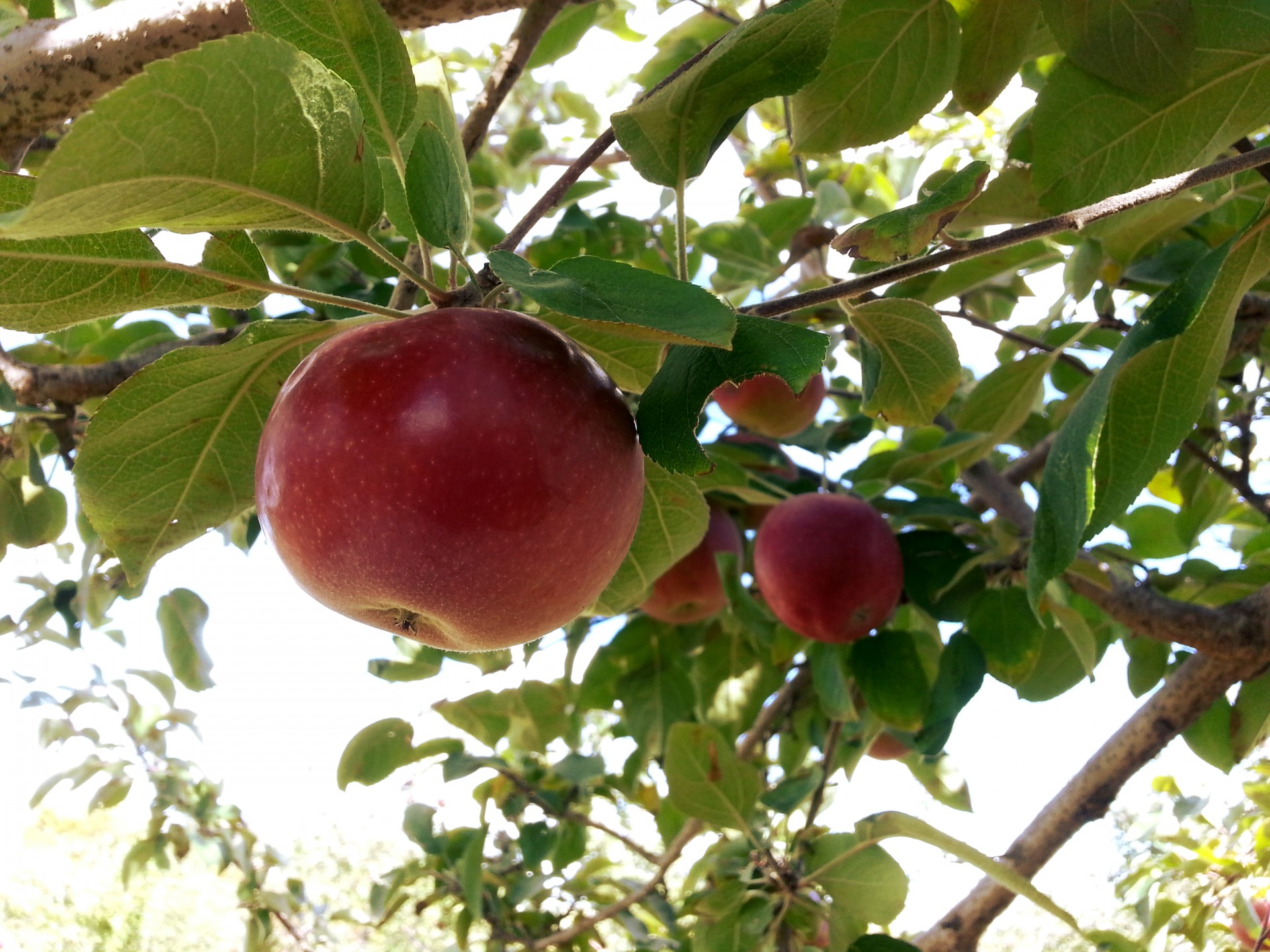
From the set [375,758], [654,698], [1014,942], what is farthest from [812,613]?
[1014,942]

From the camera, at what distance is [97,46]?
885 mm

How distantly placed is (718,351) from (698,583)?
1220mm

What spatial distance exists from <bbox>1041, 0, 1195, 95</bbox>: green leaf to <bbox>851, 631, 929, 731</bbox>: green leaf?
96cm

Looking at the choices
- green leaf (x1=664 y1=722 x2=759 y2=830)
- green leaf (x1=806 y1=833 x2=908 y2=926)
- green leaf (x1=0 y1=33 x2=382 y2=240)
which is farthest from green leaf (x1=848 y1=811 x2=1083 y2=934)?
green leaf (x1=0 y1=33 x2=382 y2=240)

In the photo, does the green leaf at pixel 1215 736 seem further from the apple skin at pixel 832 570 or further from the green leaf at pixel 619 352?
the green leaf at pixel 619 352

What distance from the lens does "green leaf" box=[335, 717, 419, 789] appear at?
1808 mm

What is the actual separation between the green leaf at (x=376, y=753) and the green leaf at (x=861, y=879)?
80 centimetres

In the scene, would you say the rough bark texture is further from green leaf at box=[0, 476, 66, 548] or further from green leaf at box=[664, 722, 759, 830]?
green leaf at box=[664, 722, 759, 830]

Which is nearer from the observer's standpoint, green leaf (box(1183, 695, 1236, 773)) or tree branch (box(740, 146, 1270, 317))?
tree branch (box(740, 146, 1270, 317))

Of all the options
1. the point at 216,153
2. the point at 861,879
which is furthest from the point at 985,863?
the point at 216,153

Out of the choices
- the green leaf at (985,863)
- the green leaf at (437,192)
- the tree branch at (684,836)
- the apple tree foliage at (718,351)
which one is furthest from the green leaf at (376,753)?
the green leaf at (437,192)

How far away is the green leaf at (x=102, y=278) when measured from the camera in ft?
2.07

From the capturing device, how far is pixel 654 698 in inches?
76.3

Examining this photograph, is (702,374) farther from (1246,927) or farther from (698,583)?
(1246,927)
